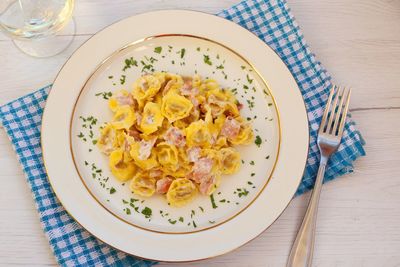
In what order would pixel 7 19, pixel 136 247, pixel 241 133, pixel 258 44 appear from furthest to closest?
1. pixel 7 19
2. pixel 258 44
3. pixel 241 133
4. pixel 136 247

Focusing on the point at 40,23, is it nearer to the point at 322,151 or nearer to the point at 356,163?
the point at 322,151

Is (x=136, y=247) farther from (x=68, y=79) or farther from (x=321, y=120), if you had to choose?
(x=321, y=120)

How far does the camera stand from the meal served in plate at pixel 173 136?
5.32 feet

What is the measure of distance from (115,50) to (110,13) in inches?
9.7

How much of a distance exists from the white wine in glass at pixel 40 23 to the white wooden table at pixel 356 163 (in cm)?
3

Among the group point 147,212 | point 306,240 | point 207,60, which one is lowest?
point 306,240

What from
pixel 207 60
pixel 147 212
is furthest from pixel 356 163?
pixel 147 212

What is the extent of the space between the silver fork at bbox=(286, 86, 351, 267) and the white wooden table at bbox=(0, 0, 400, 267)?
0.13 feet

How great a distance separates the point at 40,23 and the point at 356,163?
112 centimetres

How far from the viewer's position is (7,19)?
1.93 m

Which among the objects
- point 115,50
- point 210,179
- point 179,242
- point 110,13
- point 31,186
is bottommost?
point 179,242

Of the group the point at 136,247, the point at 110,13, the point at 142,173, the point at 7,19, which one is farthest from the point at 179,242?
the point at 7,19

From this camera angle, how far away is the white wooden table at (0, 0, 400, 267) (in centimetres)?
170

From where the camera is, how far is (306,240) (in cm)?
167
